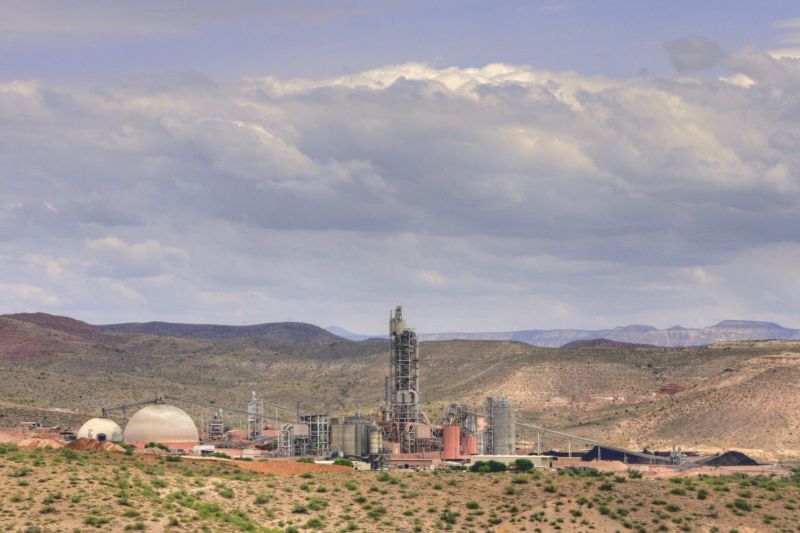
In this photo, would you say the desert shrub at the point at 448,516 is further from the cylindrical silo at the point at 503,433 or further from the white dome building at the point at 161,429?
the cylindrical silo at the point at 503,433

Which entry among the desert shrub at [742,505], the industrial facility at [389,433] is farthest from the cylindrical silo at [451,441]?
the desert shrub at [742,505]

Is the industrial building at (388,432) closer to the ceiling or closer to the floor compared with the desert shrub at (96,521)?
closer to the ceiling

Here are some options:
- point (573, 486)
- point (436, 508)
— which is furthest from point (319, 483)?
point (573, 486)

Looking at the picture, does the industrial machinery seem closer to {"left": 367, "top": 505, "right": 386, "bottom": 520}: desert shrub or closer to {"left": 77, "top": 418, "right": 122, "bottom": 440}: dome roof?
{"left": 77, "top": 418, "right": 122, "bottom": 440}: dome roof

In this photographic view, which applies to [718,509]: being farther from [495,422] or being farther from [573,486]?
[495,422]

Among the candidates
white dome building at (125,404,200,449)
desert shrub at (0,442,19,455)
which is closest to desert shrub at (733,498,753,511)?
desert shrub at (0,442,19,455)

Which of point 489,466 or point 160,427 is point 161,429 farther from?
point 489,466
